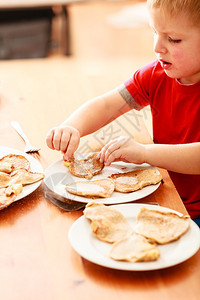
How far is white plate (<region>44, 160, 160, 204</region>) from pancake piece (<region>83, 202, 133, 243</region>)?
0.06 meters

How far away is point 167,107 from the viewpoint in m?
1.48

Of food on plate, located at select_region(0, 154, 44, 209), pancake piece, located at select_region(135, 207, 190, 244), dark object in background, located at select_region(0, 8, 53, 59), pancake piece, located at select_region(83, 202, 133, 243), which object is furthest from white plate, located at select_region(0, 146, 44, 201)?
dark object in background, located at select_region(0, 8, 53, 59)

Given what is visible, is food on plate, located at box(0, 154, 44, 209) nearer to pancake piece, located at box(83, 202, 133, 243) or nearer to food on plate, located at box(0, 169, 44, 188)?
food on plate, located at box(0, 169, 44, 188)

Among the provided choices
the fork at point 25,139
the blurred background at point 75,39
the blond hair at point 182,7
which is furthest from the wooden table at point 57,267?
the blurred background at point 75,39

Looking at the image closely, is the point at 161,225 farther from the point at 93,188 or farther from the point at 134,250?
the point at 93,188

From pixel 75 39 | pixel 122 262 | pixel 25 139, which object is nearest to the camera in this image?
pixel 122 262

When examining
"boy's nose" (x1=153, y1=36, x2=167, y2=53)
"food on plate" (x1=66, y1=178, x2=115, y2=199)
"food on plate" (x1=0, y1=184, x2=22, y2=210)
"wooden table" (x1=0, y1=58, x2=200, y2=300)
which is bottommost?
"wooden table" (x1=0, y1=58, x2=200, y2=300)

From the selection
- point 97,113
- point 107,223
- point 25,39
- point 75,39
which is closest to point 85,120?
point 97,113

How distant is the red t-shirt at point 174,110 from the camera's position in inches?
55.5

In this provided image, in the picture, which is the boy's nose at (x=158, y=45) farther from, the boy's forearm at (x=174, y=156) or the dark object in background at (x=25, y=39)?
the dark object in background at (x=25, y=39)

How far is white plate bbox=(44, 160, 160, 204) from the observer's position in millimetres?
1089

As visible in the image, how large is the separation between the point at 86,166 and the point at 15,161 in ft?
0.60

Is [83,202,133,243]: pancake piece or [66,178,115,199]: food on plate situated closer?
[83,202,133,243]: pancake piece

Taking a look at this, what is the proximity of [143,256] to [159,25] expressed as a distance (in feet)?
1.91
